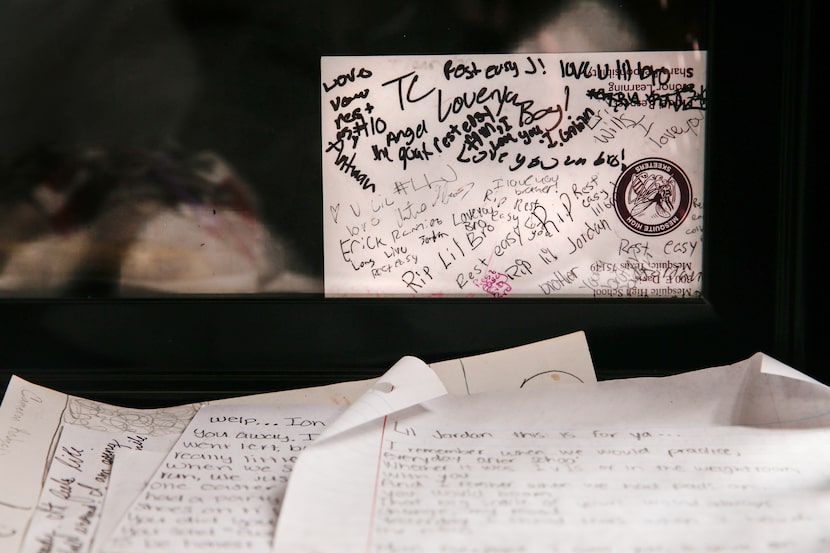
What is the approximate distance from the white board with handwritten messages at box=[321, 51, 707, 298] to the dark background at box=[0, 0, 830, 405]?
17 millimetres

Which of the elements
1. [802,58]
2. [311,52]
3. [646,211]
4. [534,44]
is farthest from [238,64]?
[802,58]

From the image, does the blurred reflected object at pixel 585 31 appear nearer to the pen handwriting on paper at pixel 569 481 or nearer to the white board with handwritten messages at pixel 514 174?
the white board with handwritten messages at pixel 514 174

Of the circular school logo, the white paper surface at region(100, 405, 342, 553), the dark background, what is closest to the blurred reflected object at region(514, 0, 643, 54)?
the dark background

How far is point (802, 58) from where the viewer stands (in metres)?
0.66

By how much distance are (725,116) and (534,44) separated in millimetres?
180

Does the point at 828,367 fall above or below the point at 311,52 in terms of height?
below

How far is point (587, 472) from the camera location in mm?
534

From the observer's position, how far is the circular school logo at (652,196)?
679mm

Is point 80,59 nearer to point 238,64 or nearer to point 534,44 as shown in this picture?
point 238,64

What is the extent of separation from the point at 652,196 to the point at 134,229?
47 cm

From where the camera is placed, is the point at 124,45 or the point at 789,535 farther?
the point at 124,45

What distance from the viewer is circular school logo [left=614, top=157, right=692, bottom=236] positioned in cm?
68

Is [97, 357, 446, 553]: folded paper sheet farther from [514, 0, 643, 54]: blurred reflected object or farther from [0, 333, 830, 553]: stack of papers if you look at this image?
[514, 0, 643, 54]: blurred reflected object

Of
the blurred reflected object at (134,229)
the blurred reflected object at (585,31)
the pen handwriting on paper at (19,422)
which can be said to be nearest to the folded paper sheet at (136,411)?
the pen handwriting on paper at (19,422)
